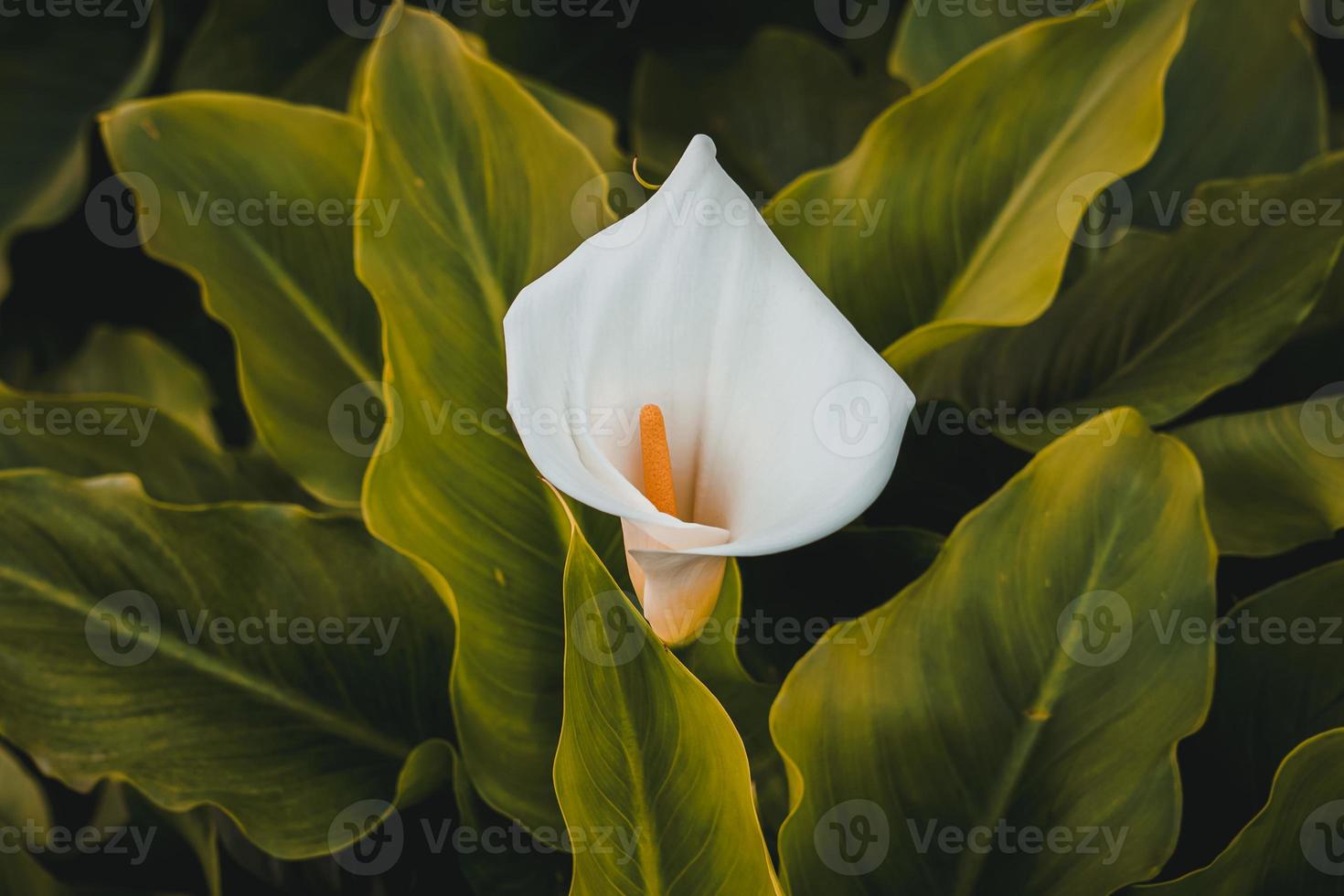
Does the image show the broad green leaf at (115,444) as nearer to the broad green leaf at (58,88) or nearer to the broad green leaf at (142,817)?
the broad green leaf at (142,817)

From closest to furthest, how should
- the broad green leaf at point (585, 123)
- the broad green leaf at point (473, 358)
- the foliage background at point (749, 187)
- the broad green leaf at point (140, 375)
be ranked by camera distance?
the broad green leaf at point (473, 358), the foliage background at point (749, 187), the broad green leaf at point (585, 123), the broad green leaf at point (140, 375)

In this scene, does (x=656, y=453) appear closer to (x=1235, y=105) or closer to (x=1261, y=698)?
(x=1261, y=698)

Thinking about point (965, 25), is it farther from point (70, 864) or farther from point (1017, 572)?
point (70, 864)

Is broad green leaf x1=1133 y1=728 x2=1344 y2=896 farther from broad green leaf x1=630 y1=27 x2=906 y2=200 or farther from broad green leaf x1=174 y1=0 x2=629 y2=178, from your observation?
broad green leaf x1=174 y1=0 x2=629 y2=178

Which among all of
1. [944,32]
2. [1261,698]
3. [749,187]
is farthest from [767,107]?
[1261,698]

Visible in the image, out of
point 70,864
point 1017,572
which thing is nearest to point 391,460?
point 1017,572

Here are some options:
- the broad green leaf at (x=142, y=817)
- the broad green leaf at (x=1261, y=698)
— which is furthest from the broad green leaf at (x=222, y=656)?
the broad green leaf at (x=1261, y=698)

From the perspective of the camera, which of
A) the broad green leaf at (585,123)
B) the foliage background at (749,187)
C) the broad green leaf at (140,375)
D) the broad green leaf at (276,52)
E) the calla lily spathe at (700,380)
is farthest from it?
the broad green leaf at (276,52)
